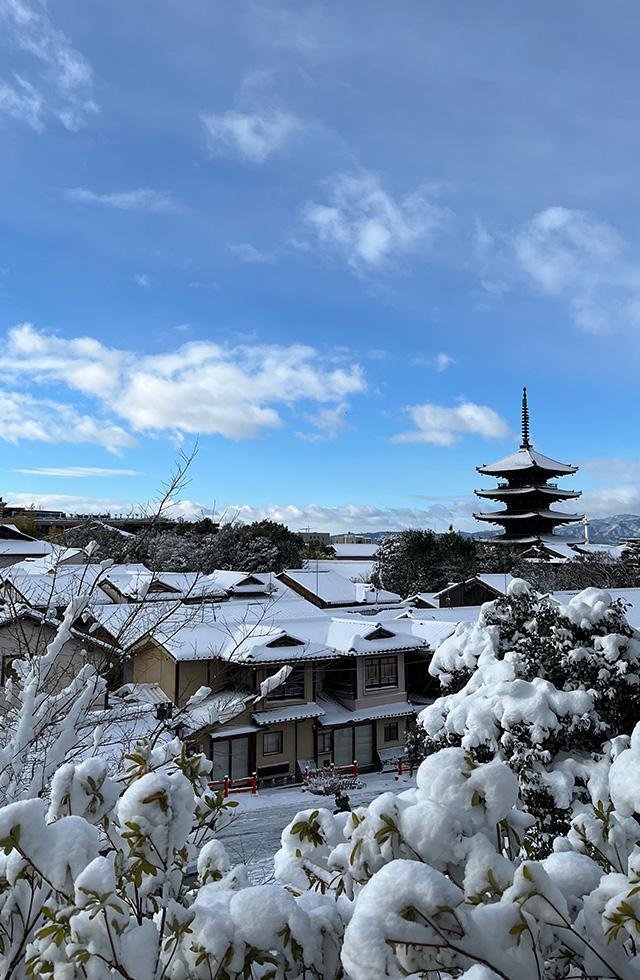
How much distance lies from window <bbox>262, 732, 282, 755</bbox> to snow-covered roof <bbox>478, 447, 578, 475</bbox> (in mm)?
35879

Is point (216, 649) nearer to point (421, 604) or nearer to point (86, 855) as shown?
point (421, 604)

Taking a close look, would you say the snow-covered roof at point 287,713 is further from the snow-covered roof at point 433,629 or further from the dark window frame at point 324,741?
the snow-covered roof at point 433,629

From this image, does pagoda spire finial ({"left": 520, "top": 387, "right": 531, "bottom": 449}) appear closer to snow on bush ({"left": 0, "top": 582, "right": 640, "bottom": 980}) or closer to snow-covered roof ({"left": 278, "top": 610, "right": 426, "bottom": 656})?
snow-covered roof ({"left": 278, "top": 610, "right": 426, "bottom": 656})

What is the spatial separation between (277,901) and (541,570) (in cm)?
3878

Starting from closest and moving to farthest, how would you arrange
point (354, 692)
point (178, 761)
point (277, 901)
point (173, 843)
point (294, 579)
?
point (277, 901) < point (173, 843) < point (178, 761) < point (354, 692) < point (294, 579)

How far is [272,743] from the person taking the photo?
17.7m

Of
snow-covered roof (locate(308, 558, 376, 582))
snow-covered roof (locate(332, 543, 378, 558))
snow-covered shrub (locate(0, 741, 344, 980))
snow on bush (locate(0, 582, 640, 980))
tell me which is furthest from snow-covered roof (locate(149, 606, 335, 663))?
snow-covered roof (locate(332, 543, 378, 558))

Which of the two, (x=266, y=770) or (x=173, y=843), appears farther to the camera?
(x=266, y=770)

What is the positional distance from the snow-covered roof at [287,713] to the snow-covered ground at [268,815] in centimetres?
182

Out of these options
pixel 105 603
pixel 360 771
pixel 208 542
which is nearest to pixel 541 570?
pixel 208 542

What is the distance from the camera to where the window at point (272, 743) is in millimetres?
17594

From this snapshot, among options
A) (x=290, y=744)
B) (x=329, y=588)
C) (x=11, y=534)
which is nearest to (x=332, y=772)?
(x=290, y=744)

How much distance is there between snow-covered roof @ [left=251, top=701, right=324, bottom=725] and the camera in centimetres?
1733

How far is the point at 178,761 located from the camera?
8.20 feet
